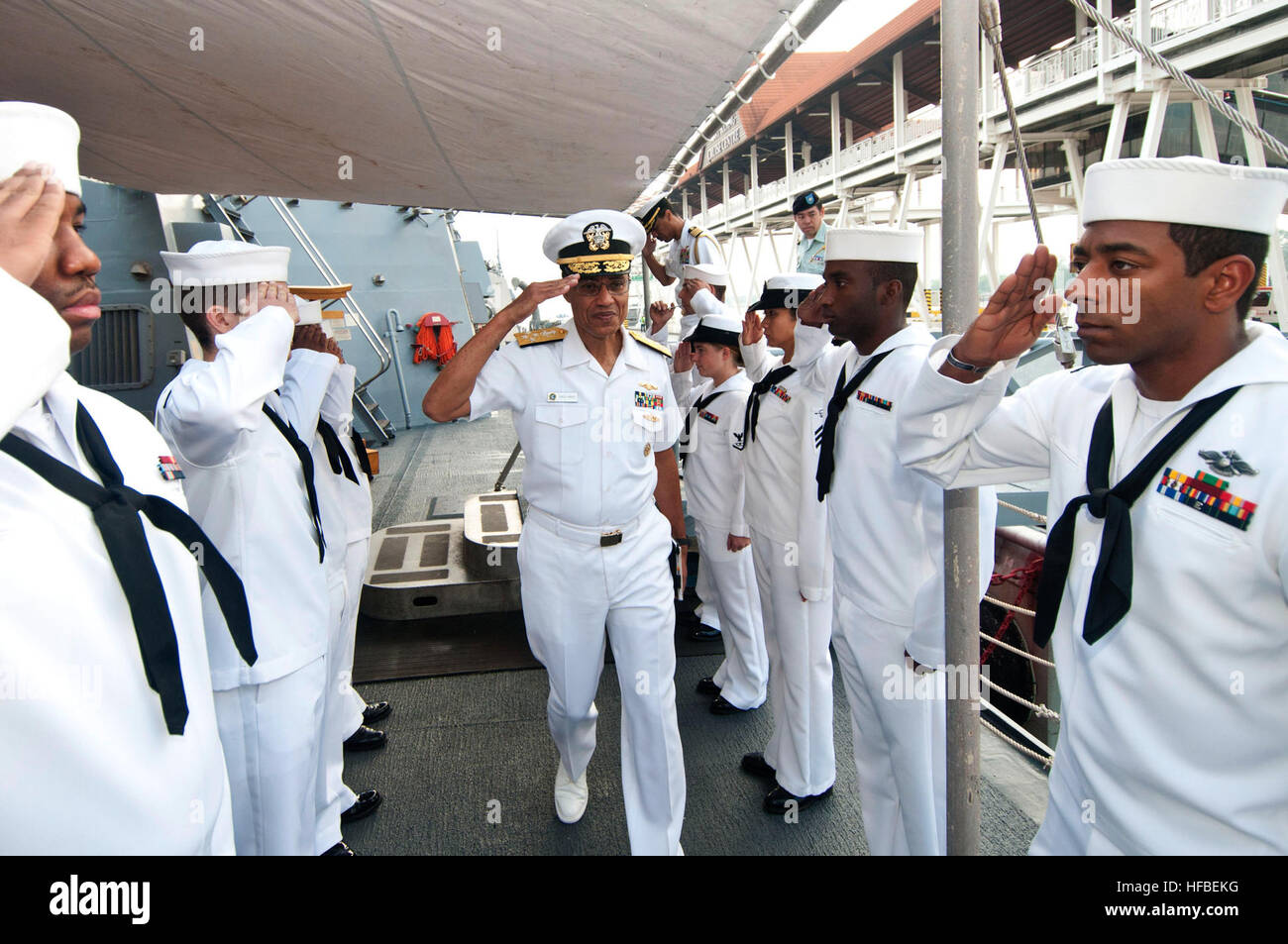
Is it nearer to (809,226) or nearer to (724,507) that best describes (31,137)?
(724,507)

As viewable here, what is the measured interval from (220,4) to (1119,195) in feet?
8.25

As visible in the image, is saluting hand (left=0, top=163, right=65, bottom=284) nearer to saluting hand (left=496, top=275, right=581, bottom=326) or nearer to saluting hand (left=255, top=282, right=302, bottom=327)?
saluting hand (left=255, top=282, right=302, bottom=327)

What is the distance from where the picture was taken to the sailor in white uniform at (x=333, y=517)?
246 centimetres

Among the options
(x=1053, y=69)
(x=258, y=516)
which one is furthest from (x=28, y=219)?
(x=1053, y=69)

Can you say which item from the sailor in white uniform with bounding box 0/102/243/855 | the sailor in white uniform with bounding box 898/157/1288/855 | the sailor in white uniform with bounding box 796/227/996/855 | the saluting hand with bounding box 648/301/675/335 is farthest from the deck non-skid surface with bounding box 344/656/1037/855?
the saluting hand with bounding box 648/301/675/335

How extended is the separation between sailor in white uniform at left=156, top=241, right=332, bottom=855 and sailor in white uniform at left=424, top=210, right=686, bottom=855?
Result: 0.54 m

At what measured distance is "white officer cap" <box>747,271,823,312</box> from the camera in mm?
3246

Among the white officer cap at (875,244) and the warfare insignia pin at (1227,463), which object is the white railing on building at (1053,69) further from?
the warfare insignia pin at (1227,463)

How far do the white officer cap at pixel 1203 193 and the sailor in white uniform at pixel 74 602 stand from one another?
150cm

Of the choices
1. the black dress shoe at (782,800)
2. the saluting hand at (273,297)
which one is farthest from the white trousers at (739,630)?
the saluting hand at (273,297)

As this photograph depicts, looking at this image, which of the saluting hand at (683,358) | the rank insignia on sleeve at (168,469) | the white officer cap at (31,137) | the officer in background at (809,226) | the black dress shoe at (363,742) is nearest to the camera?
the white officer cap at (31,137)

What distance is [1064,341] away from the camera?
9.23ft

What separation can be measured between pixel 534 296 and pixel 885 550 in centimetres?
135
